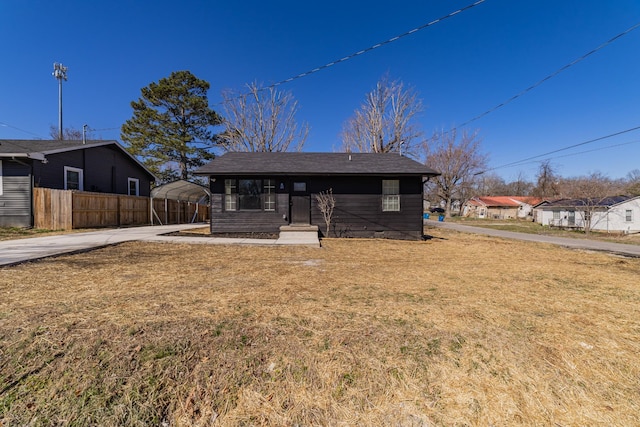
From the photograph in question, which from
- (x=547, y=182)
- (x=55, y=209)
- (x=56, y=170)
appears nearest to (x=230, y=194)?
(x=55, y=209)

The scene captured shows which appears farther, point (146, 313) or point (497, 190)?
point (497, 190)

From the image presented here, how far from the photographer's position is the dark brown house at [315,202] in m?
11.2

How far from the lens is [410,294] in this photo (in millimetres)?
3836

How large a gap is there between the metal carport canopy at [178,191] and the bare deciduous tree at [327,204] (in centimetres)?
742

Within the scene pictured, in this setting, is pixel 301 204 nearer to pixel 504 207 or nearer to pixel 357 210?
pixel 357 210

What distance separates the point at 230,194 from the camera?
37.1 ft

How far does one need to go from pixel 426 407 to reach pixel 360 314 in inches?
52.1

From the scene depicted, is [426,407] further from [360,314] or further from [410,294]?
[410,294]

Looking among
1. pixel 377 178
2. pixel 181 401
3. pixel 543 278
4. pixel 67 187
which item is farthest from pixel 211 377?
pixel 67 187

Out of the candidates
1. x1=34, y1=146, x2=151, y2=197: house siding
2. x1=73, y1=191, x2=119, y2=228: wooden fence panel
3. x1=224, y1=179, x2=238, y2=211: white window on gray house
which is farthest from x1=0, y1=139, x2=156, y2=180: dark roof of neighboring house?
x1=224, y1=179, x2=238, y2=211: white window on gray house

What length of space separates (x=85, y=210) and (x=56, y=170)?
327 centimetres

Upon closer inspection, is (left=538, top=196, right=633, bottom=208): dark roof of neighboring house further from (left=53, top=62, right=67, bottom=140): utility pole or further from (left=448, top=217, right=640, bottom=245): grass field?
(left=53, top=62, right=67, bottom=140): utility pole

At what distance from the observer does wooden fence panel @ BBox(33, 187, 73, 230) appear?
38.1 feet

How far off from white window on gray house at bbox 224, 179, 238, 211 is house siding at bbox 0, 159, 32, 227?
9.27 meters
